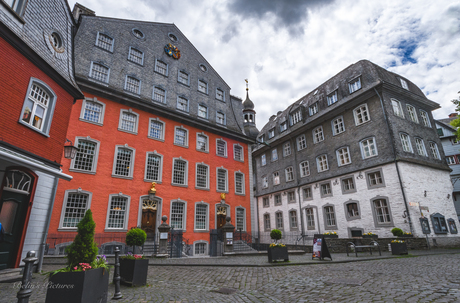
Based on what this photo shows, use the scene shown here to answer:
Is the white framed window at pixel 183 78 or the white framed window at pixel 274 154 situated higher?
the white framed window at pixel 183 78

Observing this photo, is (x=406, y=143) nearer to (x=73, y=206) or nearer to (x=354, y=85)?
(x=354, y=85)

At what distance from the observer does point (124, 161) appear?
17.7 metres

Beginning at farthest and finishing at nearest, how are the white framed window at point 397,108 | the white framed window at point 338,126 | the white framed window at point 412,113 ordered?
the white framed window at point 338,126 < the white framed window at point 412,113 < the white framed window at point 397,108

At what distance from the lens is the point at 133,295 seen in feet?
18.4

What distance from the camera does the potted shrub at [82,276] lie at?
143 inches

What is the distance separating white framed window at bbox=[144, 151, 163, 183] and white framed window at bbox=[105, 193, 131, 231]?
225 centimetres

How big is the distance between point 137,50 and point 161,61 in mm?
2177

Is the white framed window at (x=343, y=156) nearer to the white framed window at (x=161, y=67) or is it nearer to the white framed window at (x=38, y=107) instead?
the white framed window at (x=161, y=67)

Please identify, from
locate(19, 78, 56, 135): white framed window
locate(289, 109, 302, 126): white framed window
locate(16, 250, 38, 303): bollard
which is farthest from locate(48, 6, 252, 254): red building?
locate(16, 250, 38, 303): bollard

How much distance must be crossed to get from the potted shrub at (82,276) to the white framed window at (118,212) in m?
12.5

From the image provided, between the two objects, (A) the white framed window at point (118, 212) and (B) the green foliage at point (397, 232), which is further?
(B) the green foliage at point (397, 232)

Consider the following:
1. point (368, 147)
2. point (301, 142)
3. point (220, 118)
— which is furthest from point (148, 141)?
point (368, 147)

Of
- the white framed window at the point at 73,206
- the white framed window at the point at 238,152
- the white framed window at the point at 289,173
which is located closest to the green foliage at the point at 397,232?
the white framed window at the point at 289,173

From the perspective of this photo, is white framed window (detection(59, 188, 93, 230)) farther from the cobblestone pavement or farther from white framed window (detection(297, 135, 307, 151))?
white framed window (detection(297, 135, 307, 151))
